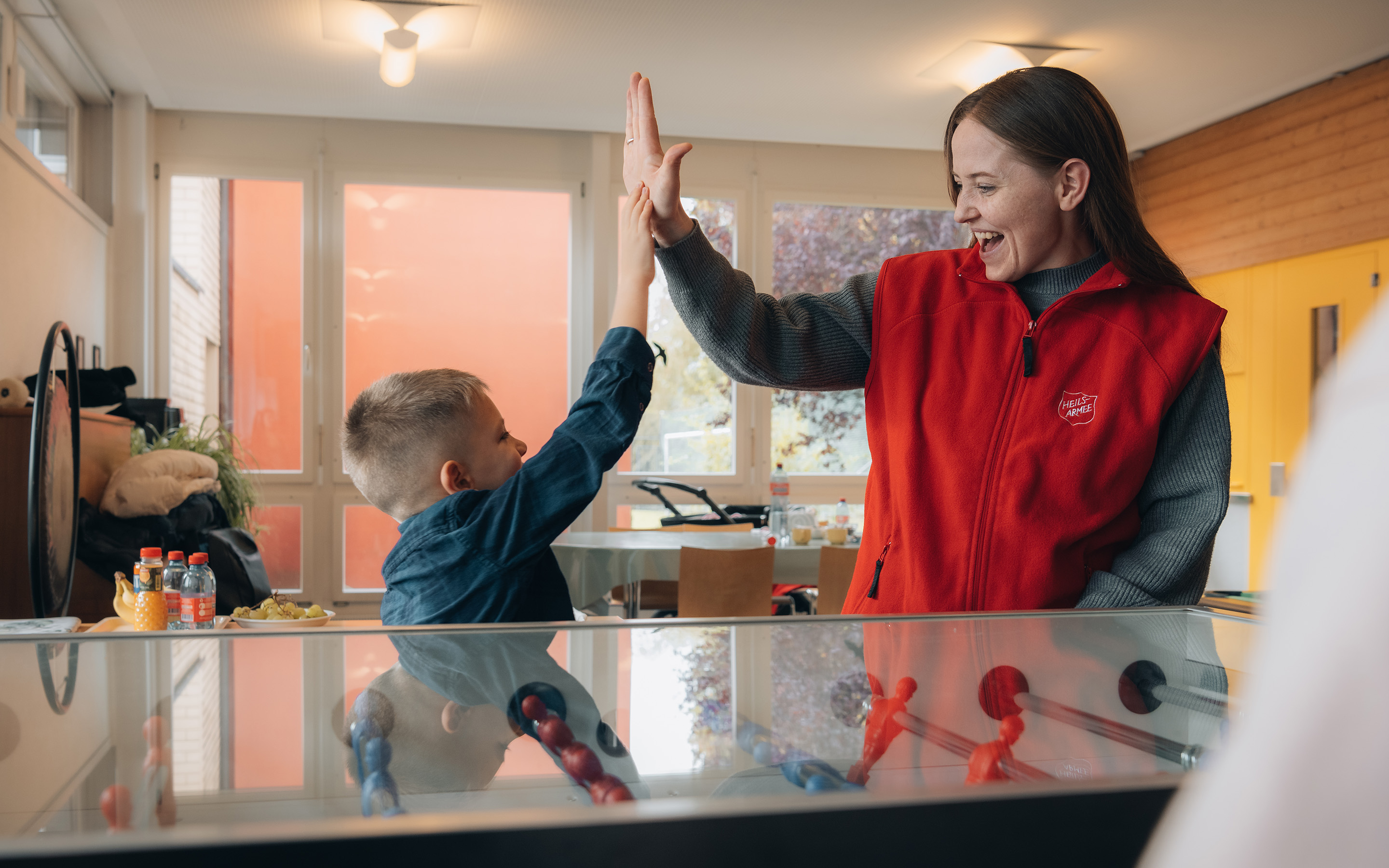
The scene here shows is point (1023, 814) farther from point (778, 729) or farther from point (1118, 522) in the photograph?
point (1118, 522)

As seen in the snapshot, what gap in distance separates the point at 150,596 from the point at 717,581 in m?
1.87

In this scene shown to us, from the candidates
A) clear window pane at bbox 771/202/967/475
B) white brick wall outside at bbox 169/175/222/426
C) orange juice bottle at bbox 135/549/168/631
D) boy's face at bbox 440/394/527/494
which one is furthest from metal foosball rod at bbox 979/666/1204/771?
white brick wall outside at bbox 169/175/222/426

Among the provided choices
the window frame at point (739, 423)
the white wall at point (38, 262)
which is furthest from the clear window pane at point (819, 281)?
the white wall at point (38, 262)

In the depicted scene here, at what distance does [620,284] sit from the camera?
1229 mm

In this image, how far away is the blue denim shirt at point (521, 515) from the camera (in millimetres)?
1222

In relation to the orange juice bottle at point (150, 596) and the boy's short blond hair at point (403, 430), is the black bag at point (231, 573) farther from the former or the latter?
the boy's short blond hair at point (403, 430)

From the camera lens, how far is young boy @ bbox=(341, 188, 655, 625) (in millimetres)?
1219

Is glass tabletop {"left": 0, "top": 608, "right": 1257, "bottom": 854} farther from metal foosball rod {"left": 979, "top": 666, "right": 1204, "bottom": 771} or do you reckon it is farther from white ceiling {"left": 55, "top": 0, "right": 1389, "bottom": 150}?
white ceiling {"left": 55, "top": 0, "right": 1389, "bottom": 150}

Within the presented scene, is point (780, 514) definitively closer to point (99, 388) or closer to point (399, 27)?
Result: point (399, 27)

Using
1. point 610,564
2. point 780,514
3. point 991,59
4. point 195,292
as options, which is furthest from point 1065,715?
point 195,292

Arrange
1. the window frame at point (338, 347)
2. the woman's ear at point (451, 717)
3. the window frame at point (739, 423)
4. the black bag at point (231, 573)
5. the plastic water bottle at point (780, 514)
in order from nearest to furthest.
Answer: the woman's ear at point (451, 717)
the black bag at point (231, 573)
the plastic water bottle at point (780, 514)
the window frame at point (338, 347)
the window frame at point (739, 423)

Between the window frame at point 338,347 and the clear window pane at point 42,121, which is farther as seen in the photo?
the window frame at point 338,347

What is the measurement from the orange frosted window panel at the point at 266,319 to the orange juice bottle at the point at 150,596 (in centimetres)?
398

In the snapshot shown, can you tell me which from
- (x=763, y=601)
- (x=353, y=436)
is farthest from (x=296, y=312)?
(x=353, y=436)
